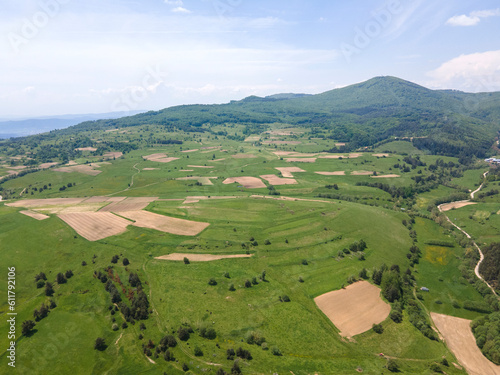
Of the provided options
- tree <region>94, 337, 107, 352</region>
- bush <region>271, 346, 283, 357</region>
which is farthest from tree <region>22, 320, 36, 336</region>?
bush <region>271, 346, 283, 357</region>

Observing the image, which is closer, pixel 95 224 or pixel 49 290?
pixel 49 290

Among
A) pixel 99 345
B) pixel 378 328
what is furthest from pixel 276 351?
pixel 99 345

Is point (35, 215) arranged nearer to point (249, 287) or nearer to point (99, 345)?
point (99, 345)

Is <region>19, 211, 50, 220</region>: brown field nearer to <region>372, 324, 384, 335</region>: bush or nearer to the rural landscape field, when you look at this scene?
the rural landscape field

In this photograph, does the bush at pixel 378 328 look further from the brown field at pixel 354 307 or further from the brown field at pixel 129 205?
the brown field at pixel 129 205

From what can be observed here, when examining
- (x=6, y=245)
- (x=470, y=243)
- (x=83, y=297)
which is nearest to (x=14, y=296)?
(x=83, y=297)
